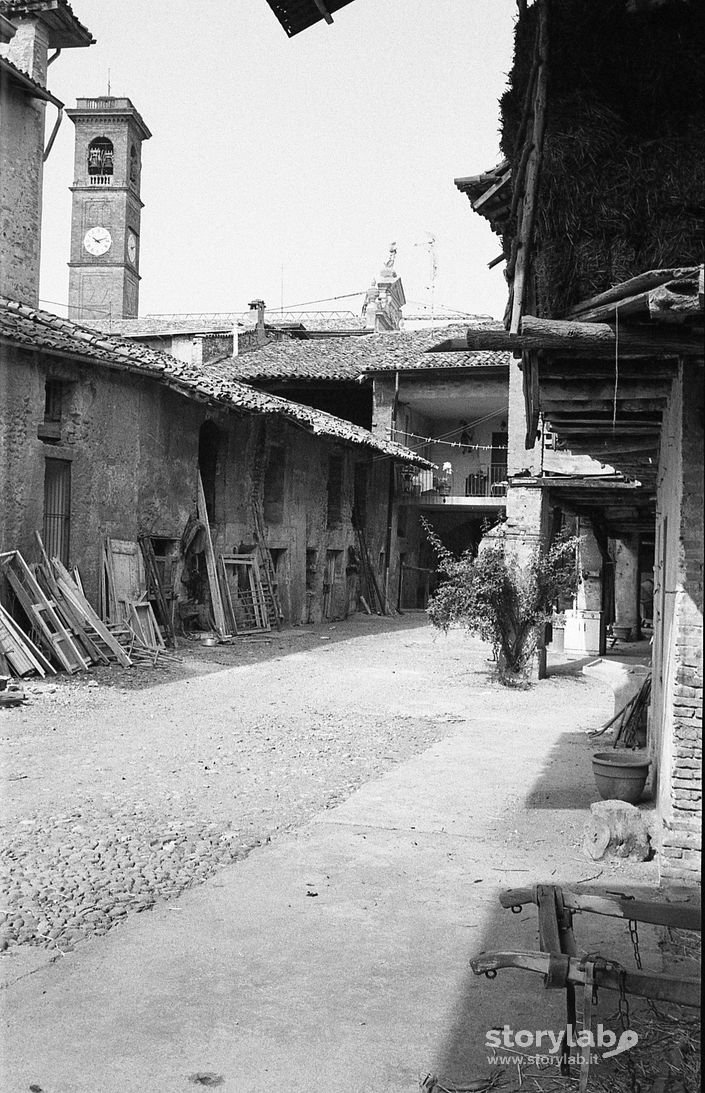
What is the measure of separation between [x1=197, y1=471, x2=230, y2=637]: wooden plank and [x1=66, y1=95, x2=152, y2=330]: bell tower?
104ft

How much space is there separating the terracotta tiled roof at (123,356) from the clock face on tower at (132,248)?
3140cm

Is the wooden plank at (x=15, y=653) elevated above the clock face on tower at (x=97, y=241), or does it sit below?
below

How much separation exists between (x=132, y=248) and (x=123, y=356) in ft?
121

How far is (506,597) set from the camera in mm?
14500

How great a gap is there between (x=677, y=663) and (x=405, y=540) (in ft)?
82.5

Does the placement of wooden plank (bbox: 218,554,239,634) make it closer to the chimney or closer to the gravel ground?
the gravel ground

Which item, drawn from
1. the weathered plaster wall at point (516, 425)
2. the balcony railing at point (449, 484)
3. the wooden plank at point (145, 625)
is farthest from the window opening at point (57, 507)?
the balcony railing at point (449, 484)

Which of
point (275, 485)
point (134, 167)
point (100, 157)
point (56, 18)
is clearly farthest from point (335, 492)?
point (100, 157)

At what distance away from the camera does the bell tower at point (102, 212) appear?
158ft

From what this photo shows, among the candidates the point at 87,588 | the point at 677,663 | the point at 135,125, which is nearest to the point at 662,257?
the point at 677,663

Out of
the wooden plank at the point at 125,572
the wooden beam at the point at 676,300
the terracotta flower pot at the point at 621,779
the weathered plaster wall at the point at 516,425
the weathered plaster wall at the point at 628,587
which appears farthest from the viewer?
the weathered plaster wall at the point at 628,587

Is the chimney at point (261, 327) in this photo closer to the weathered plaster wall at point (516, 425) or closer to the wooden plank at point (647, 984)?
the weathered plaster wall at point (516, 425)

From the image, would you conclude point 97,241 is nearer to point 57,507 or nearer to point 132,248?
point 132,248

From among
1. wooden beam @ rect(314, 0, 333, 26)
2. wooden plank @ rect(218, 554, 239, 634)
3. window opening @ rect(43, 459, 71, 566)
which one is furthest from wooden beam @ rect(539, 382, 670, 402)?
wooden plank @ rect(218, 554, 239, 634)
